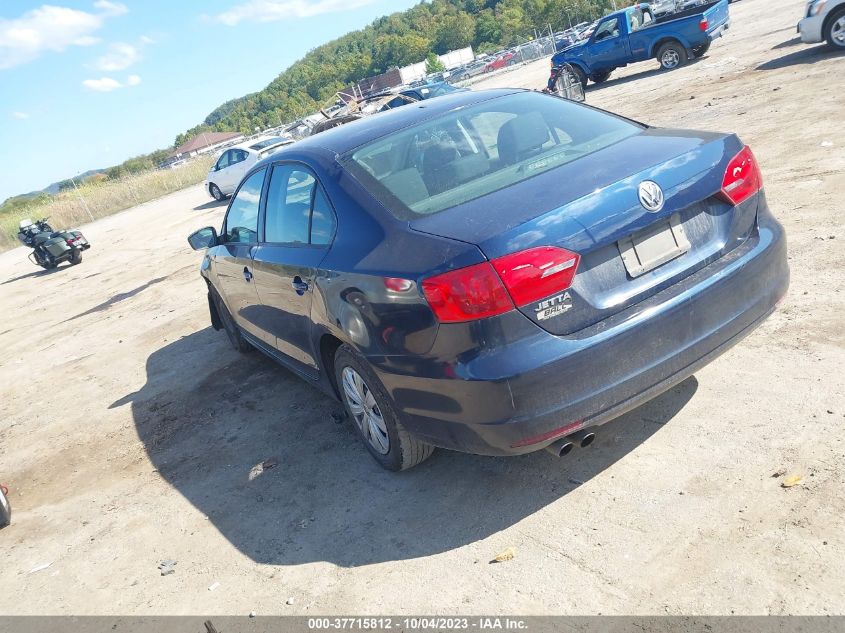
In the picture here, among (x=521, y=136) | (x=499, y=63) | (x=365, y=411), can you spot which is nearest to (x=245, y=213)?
(x=365, y=411)

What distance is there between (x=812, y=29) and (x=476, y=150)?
497 inches

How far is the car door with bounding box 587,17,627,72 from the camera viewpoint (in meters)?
21.8

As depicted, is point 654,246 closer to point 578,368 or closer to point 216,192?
point 578,368

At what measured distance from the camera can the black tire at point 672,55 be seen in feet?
65.8

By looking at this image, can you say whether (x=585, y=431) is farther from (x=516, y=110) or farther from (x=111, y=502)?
(x=111, y=502)

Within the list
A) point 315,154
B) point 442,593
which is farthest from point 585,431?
point 315,154

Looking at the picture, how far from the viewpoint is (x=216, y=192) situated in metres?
24.8

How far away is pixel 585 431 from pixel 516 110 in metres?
2.05

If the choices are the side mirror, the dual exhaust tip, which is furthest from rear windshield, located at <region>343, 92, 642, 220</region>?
the side mirror

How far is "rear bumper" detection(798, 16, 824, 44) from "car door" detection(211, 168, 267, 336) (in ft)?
40.5

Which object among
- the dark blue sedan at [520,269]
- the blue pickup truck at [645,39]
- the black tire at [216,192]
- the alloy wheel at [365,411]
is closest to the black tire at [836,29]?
the blue pickup truck at [645,39]

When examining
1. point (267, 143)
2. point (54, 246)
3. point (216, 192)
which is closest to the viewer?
point (54, 246)

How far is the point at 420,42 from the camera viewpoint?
164 m

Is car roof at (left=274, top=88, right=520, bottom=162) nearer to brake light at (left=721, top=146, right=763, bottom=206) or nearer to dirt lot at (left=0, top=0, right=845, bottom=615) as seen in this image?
brake light at (left=721, top=146, right=763, bottom=206)
